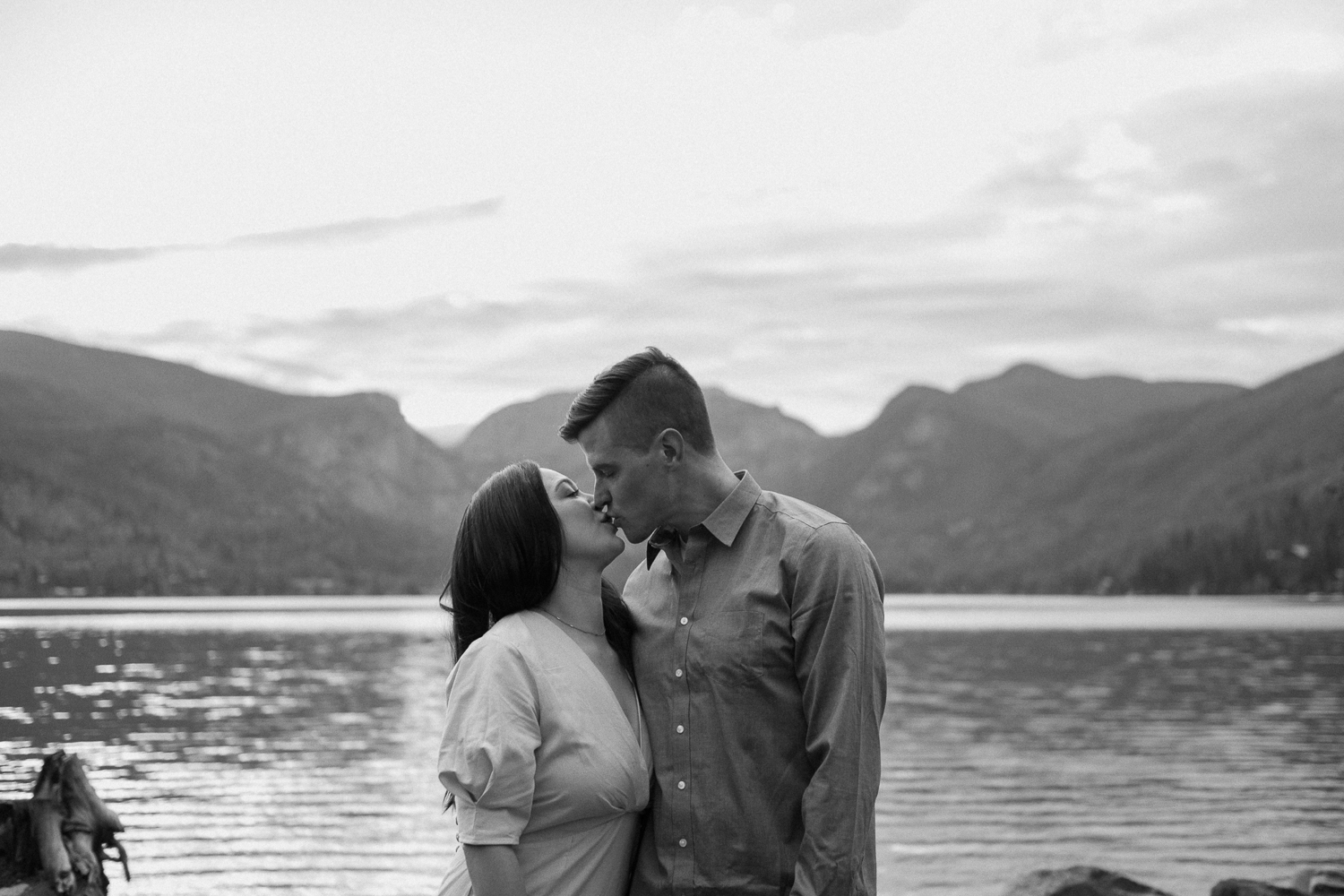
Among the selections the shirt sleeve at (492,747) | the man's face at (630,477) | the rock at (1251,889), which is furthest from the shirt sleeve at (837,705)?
the rock at (1251,889)

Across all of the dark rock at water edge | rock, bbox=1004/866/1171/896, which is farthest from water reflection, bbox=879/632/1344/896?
the dark rock at water edge

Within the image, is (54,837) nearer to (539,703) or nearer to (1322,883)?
(539,703)

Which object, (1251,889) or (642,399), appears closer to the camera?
(642,399)

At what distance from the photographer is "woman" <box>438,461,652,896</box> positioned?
4.69 meters

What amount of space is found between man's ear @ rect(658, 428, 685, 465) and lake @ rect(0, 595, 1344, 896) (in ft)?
57.6

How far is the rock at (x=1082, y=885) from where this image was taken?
1675 centimetres

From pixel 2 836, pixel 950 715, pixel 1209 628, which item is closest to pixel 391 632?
pixel 1209 628

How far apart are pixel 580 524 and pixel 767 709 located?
96 cm

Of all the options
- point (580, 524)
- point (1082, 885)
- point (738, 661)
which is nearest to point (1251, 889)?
point (1082, 885)

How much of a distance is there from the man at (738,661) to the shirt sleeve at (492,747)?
0.52m

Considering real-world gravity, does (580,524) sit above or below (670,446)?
below

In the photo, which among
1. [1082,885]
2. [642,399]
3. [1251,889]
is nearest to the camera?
A: [642,399]

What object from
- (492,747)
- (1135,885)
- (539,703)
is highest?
(539,703)

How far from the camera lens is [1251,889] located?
16.5m
